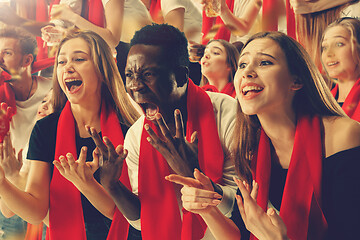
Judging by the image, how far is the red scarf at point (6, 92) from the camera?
193 centimetres

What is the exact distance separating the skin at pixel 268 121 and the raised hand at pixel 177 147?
6cm

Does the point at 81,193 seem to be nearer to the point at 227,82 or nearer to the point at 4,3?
the point at 227,82

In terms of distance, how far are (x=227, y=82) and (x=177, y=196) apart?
44 centimetres

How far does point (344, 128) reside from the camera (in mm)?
1162

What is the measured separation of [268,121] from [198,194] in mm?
309

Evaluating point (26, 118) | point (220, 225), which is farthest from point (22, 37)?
point (220, 225)

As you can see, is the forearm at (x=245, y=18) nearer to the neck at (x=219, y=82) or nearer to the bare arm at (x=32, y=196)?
the neck at (x=219, y=82)

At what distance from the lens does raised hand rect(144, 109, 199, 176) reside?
48.2 inches

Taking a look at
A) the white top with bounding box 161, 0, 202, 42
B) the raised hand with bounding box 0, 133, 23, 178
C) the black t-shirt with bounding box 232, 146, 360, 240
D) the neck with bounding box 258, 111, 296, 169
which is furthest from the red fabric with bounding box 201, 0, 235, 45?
the raised hand with bounding box 0, 133, 23, 178

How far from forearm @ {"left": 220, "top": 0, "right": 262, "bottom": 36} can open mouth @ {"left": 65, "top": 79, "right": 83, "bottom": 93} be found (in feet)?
2.02

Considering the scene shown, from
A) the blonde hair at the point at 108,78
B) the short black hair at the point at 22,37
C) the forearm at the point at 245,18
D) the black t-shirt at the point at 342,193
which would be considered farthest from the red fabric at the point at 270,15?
the short black hair at the point at 22,37

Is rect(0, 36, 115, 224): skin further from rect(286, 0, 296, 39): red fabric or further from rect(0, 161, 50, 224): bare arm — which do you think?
rect(286, 0, 296, 39): red fabric

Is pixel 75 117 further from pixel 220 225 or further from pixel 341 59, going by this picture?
pixel 341 59

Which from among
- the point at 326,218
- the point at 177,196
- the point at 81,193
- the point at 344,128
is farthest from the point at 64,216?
the point at 344,128
